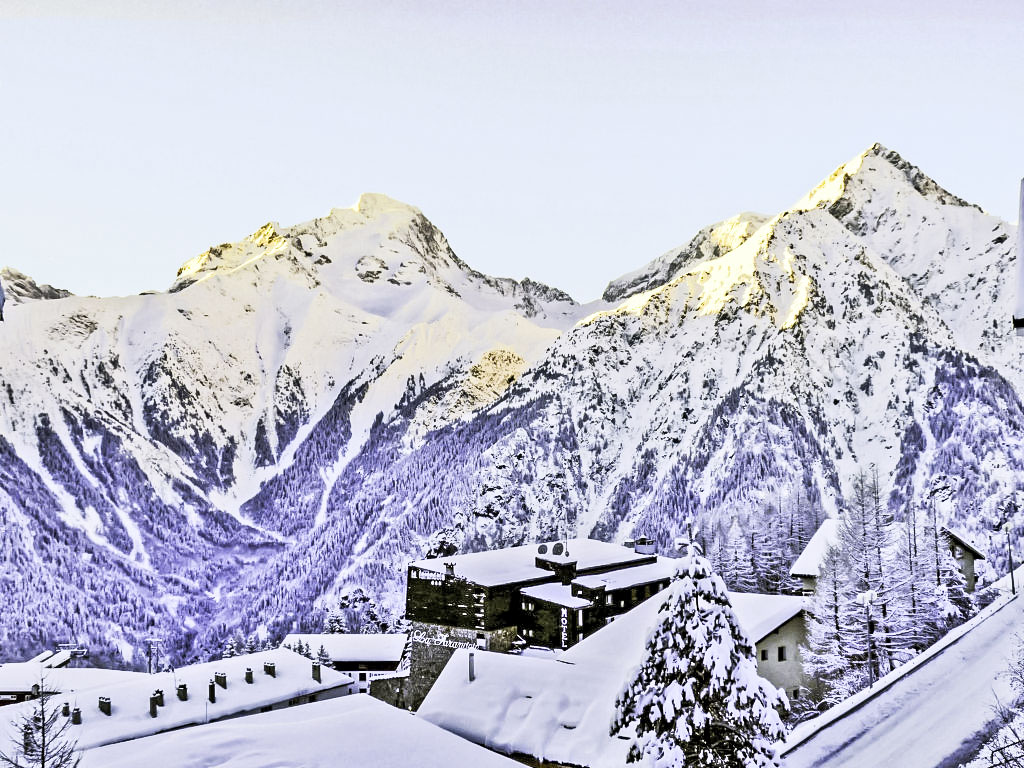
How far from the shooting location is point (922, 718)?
3409 cm

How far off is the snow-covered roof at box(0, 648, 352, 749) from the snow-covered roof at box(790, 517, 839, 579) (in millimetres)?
32087

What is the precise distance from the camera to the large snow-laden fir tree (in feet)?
82.6

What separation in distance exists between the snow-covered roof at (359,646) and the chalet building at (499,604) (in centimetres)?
2030

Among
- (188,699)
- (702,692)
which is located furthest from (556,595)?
(702,692)

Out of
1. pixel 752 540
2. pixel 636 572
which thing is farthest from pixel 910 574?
pixel 752 540

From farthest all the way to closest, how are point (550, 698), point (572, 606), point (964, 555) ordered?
1. point (964, 555)
2. point (572, 606)
3. point (550, 698)

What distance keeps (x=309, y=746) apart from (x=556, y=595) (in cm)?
4336

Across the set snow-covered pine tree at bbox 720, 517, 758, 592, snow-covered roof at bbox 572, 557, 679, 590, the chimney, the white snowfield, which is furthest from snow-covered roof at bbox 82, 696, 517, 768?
snow-covered pine tree at bbox 720, 517, 758, 592

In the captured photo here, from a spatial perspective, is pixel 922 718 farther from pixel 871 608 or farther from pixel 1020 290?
pixel 1020 290

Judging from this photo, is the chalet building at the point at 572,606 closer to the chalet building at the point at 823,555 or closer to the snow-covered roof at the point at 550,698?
the chalet building at the point at 823,555

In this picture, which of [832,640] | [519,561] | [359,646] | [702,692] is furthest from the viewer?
[359,646]

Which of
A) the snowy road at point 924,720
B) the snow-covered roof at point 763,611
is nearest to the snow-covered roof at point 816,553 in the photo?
the snow-covered roof at point 763,611

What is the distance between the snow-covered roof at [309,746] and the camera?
26.9m

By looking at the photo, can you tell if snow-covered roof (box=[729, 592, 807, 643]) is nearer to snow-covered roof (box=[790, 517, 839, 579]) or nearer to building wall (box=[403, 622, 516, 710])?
snow-covered roof (box=[790, 517, 839, 579])
